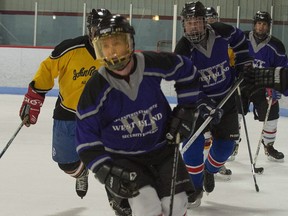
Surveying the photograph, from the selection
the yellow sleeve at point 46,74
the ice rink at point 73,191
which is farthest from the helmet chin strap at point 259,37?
the yellow sleeve at point 46,74

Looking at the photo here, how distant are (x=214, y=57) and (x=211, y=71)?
3.1 inches

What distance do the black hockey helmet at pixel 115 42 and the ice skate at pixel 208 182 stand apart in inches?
60.8

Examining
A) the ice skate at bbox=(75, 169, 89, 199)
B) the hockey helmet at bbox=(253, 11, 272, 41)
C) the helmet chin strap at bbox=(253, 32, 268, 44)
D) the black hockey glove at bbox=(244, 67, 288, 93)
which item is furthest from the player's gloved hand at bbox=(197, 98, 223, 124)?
the helmet chin strap at bbox=(253, 32, 268, 44)

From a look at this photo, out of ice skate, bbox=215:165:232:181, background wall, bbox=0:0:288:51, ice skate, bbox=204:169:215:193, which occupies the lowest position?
ice skate, bbox=215:165:232:181

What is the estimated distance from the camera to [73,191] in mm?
3516

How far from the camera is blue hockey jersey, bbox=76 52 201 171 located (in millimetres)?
2055

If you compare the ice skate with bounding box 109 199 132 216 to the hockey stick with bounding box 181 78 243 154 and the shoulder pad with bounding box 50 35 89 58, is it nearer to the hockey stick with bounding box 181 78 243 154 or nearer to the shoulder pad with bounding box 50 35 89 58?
the hockey stick with bounding box 181 78 243 154

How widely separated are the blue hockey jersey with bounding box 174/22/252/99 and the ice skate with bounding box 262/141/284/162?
4.87ft

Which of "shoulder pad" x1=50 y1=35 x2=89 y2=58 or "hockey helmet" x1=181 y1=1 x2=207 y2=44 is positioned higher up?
"hockey helmet" x1=181 y1=1 x2=207 y2=44

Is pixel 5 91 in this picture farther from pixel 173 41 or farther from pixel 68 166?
pixel 68 166

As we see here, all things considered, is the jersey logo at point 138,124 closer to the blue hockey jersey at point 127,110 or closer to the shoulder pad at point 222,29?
the blue hockey jersey at point 127,110

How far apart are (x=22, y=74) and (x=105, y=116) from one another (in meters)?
6.76

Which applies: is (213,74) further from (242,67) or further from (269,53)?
(269,53)

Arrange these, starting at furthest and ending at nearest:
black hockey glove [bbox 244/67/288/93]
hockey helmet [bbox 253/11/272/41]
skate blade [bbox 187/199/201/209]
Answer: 1. hockey helmet [bbox 253/11/272/41]
2. skate blade [bbox 187/199/201/209]
3. black hockey glove [bbox 244/67/288/93]
